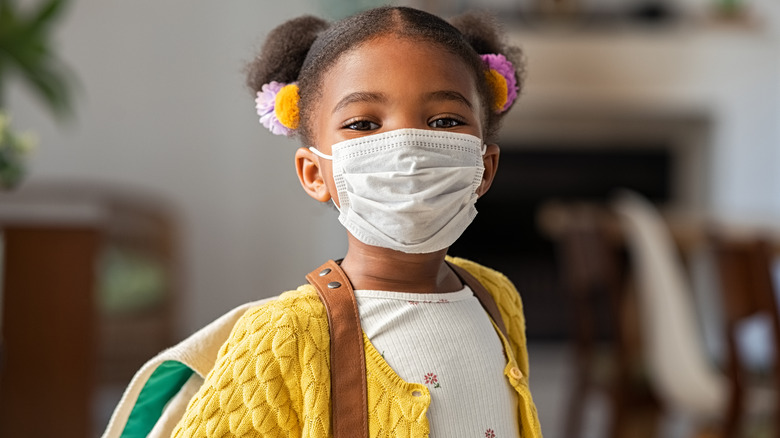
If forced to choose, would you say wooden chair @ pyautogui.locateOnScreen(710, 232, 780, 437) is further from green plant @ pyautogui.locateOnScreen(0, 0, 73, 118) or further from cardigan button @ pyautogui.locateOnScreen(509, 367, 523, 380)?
green plant @ pyautogui.locateOnScreen(0, 0, 73, 118)

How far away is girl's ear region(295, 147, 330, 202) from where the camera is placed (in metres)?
0.86

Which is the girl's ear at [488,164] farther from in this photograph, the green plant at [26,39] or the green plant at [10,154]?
the green plant at [26,39]

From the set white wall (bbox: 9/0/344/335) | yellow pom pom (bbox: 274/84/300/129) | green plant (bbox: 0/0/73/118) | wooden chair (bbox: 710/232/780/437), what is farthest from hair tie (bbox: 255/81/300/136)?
white wall (bbox: 9/0/344/335)

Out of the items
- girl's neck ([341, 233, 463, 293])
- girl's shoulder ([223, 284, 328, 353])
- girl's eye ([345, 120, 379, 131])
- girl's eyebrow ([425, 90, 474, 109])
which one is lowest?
girl's shoulder ([223, 284, 328, 353])

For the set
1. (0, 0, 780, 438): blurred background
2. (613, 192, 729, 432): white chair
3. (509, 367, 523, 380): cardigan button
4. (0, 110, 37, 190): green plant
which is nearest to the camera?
(509, 367, 523, 380): cardigan button

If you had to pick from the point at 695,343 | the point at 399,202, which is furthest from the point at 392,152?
the point at 695,343

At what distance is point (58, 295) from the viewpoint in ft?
7.86

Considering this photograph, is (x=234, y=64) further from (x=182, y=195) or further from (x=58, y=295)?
(x=58, y=295)

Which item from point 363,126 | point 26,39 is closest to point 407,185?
point 363,126

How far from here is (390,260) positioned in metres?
0.83

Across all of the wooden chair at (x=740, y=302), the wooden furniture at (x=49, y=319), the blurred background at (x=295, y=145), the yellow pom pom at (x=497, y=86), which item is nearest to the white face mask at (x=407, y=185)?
the yellow pom pom at (x=497, y=86)

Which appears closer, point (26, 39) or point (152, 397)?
point (152, 397)

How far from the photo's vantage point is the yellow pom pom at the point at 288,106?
0.87 metres

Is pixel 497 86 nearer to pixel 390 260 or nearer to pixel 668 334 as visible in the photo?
pixel 390 260
